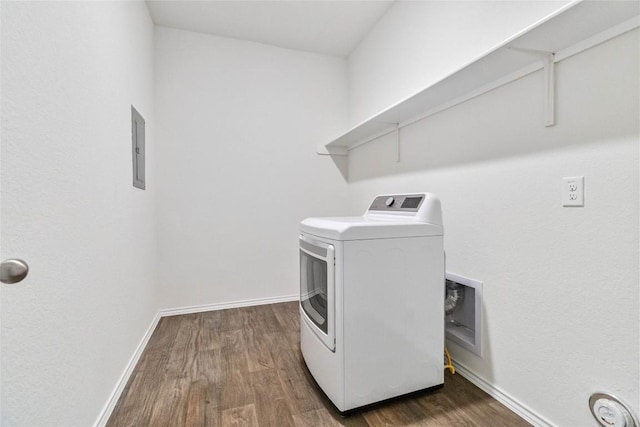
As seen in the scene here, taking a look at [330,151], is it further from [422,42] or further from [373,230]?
[373,230]

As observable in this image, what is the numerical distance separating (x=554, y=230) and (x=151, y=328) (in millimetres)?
2645

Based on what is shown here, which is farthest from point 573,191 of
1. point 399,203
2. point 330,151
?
point 330,151

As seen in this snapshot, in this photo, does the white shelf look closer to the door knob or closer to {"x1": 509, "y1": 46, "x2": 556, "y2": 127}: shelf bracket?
{"x1": 509, "y1": 46, "x2": 556, "y2": 127}: shelf bracket

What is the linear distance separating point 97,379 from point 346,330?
42.7 inches

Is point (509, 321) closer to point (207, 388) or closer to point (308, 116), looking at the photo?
point (207, 388)

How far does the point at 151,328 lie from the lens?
2322mm

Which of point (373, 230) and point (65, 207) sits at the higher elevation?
point (65, 207)

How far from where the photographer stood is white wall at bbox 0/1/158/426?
78 cm

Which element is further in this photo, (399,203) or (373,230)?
(399,203)

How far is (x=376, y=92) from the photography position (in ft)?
8.86

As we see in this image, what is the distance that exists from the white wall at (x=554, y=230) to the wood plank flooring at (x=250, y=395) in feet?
0.97

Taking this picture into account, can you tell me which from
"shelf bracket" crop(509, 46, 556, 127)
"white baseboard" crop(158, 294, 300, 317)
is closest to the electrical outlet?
"shelf bracket" crop(509, 46, 556, 127)

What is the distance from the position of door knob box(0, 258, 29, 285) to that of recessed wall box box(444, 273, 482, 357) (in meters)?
1.78

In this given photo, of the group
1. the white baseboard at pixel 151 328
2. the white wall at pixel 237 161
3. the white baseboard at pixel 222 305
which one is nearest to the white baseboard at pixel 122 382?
the white baseboard at pixel 151 328
